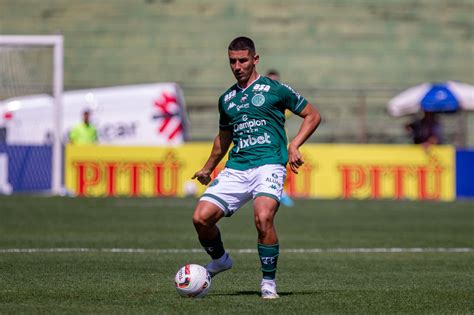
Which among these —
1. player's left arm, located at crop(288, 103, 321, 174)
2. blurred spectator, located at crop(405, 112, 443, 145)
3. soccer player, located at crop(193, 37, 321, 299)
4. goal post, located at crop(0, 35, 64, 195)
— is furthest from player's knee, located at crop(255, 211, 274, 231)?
blurred spectator, located at crop(405, 112, 443, 145)

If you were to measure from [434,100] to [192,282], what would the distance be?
22746mm

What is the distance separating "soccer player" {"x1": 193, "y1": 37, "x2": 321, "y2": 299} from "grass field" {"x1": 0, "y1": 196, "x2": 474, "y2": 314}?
0.47 meters

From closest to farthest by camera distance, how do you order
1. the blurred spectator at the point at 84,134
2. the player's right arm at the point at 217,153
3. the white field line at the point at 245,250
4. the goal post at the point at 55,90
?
the player's right arm at the point at 217,153 → the white field line at the point at 245,250 → the goal post at the point at 55,90 → the blurred spectator at the point at 84,134

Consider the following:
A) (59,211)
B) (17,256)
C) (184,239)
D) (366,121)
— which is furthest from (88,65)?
(17,256)

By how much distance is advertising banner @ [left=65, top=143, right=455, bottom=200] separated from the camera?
88.3 ft

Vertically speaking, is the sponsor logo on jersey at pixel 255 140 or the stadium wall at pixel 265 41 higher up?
the stadium wall at pixel 265 41

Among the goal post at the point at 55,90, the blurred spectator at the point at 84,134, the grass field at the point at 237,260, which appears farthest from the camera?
the blurred spectator at the point at 84,134

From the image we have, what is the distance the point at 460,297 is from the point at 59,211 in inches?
505

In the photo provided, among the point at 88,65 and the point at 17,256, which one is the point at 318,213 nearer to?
the point at 17,256

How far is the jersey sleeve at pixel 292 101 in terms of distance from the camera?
9453 millimetres

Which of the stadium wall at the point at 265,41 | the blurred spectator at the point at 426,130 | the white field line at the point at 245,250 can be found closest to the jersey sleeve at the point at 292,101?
the white field line at the point at 245,250

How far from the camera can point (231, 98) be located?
952 centimetres

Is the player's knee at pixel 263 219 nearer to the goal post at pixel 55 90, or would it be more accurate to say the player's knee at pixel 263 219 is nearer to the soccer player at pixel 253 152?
the soccer player at pixel 253 152

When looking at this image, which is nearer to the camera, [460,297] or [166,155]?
[460,297]
